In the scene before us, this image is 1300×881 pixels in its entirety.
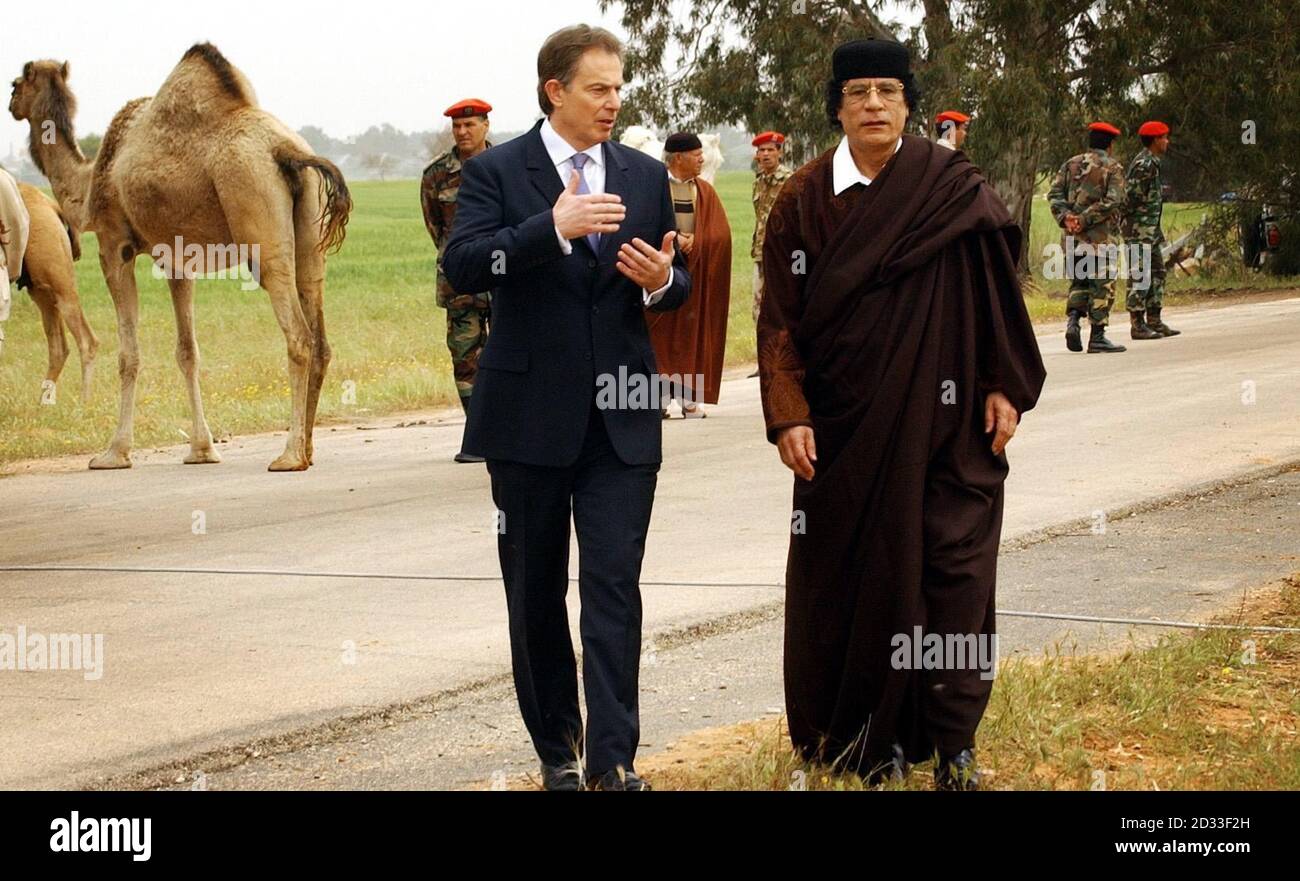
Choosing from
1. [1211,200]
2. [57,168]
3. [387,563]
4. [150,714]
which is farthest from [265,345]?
[150,714]

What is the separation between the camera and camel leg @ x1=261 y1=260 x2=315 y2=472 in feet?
40.1

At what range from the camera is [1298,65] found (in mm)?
31047

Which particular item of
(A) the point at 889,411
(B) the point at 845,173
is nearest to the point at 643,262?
(B) the point at 845,173

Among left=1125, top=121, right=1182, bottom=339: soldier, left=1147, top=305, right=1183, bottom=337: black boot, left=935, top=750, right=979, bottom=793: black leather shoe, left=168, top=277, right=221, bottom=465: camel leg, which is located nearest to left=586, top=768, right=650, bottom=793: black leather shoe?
left=935, top=750, right=979, bottom=793: black leather shoe

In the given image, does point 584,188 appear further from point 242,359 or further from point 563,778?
point 242,359

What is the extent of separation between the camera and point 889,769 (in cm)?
514

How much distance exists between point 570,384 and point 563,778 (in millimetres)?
1043

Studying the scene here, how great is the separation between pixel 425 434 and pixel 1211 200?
73.1 ft

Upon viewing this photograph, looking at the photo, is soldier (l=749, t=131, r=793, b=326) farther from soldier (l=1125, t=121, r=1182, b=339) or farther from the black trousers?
the black trousers

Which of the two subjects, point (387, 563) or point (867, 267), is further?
point (387, 563)

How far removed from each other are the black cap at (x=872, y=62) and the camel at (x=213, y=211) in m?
7.15
